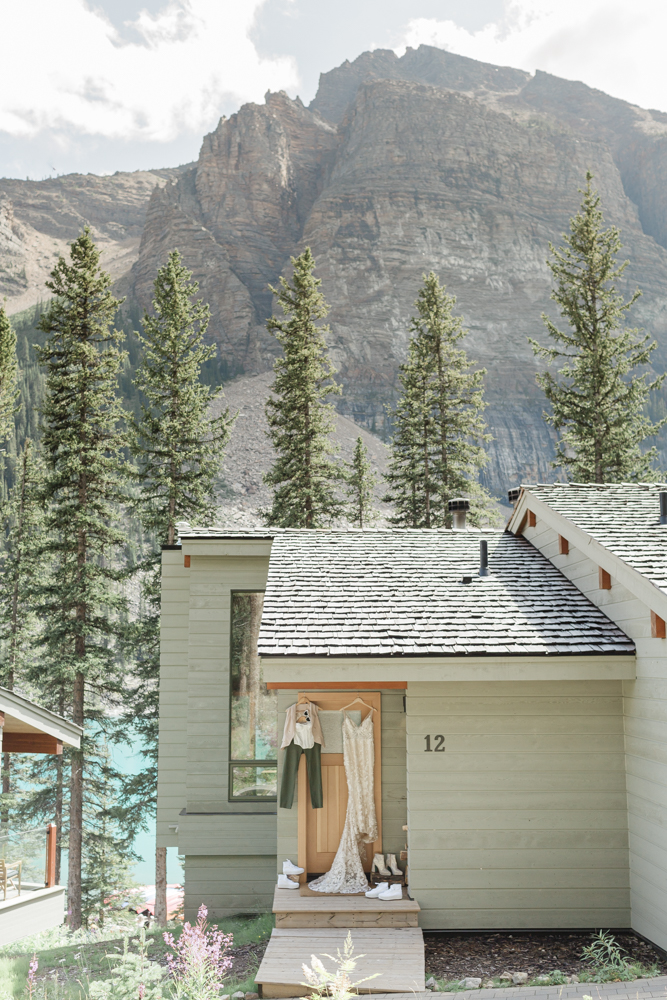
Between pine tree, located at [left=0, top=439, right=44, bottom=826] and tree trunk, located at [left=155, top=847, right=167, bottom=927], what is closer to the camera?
tree trunk, located at [left=155, top=847, right=167, bottom=927]

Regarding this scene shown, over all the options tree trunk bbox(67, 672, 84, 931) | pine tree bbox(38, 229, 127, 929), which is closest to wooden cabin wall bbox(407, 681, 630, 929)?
pine tree bbox(38, 229, 127, 929)

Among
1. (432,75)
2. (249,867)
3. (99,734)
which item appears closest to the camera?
(249,867)

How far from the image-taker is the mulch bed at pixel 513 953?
5664 mm

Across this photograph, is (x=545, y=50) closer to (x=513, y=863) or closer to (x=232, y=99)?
(x=232, y=99)

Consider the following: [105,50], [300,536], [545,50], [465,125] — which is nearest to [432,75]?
[545,50]

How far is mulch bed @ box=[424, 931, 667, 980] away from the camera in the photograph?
5.66 metres

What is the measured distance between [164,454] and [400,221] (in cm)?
8229

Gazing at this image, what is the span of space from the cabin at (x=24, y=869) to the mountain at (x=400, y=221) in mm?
70054

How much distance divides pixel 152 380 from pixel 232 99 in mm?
109168

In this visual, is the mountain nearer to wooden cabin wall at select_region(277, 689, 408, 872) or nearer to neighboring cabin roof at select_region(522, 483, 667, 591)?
neighboring cabin roof at select_region(522, 483, 667, 591)

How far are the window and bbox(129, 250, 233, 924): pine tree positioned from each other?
27.8 ft

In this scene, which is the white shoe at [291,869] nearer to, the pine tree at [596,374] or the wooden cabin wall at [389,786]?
the wooden cabin wall at [389,786]

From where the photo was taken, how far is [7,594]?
66.3 ft

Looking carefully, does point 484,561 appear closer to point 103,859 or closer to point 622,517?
point 622,517
